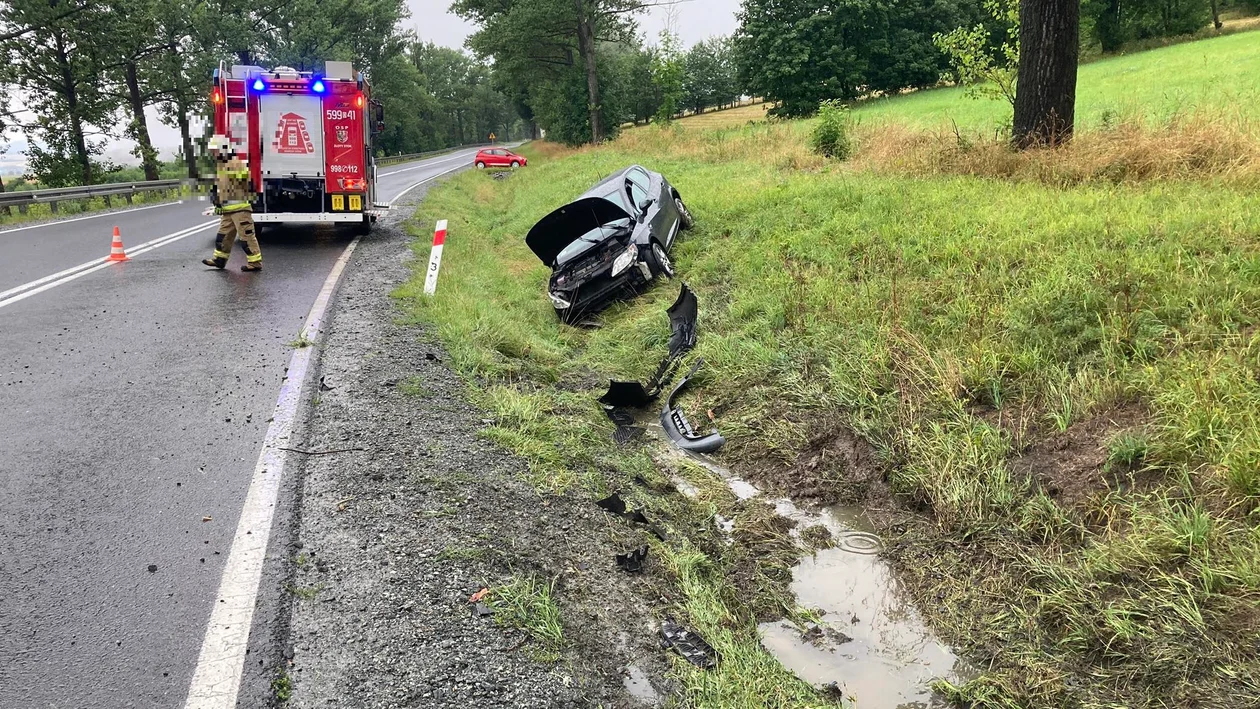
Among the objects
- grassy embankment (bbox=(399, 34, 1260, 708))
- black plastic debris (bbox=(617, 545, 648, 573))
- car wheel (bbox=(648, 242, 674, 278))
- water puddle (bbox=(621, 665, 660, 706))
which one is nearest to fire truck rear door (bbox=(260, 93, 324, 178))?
grassy embankment (bbox=(399, 34, 1260, 708))

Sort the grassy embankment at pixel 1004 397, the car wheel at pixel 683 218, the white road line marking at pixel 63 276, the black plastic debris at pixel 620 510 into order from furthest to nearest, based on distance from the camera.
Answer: the car wheel at pixel 683 218 → the white road line marking at pixel 63 276 → the black plastic debris at pixel 620 510 → the grassy embankment at pixel 1004 397

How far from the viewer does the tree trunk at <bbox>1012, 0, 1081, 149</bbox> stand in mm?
8789

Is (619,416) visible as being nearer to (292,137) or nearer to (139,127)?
(292,137)

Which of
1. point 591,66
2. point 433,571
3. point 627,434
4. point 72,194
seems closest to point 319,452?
point 433,571

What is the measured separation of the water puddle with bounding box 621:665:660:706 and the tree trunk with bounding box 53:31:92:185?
1319 inches

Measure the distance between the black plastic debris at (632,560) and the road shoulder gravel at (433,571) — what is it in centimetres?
8

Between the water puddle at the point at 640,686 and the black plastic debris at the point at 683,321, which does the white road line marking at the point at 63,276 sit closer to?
the black plastic debris at the point at 683,321

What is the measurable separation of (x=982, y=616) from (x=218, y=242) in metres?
10.2

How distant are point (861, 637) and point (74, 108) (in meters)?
34.8

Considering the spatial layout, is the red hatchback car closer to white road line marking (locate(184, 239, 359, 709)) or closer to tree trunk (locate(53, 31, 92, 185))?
tree trunk (locate(53, 31, 92, 185))

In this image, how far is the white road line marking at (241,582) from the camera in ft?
8.06

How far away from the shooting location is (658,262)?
886 cm

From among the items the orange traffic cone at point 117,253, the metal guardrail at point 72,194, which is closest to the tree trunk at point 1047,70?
the orange traffic cone at point 117,253

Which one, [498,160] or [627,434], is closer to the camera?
[627,434]
